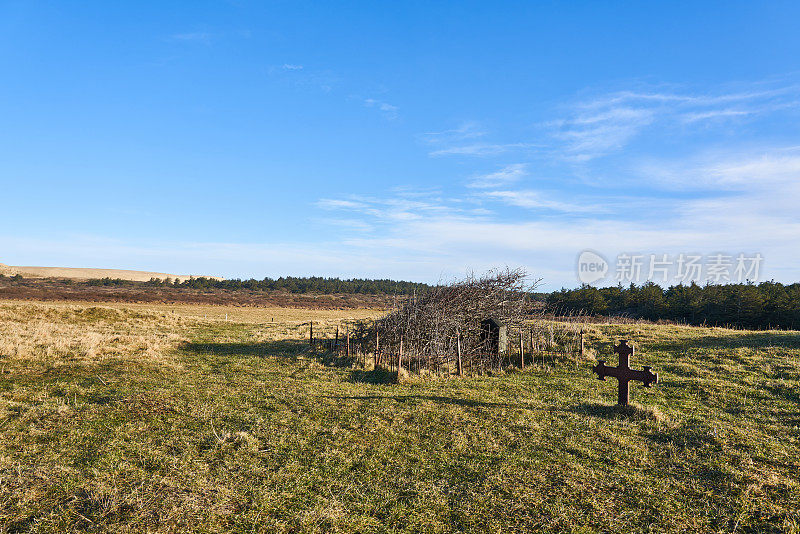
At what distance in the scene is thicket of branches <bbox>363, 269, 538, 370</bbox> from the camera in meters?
15.9

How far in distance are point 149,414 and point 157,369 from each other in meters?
5.51

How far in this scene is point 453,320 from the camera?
16891mm

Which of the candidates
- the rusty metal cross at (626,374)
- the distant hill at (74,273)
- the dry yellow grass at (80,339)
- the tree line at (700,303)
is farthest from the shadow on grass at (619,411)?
the distant hill at (74,273)

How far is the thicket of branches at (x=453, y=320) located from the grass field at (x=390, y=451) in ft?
8.37

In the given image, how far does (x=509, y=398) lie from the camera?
10766 mm

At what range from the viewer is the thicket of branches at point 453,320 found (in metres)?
15.9

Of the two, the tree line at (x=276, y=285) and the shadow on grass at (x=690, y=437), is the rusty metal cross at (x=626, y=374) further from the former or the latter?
the tree line at (x=276, y=285)

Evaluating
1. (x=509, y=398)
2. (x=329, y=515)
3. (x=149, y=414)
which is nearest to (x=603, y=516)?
(x=329, y=515)

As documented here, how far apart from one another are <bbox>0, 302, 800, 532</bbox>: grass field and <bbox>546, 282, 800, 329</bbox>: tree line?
17.2 metres

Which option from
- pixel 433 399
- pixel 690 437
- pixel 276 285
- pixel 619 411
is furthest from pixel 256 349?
pixel 276 285

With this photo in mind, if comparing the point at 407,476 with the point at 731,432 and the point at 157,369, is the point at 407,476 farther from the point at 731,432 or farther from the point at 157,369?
the point at 157,369

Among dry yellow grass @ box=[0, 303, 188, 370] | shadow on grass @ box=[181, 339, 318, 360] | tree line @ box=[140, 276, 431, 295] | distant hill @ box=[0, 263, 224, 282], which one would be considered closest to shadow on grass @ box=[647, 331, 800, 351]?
shadow on grass @ box=[181, 339, 318, 360]

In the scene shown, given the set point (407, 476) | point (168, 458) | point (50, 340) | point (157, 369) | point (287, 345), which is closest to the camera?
point (407, 476)

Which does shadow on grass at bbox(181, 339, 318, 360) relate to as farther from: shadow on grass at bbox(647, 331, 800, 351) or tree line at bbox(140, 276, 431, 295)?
tree line at bbox(140, 276, 431, 295)
